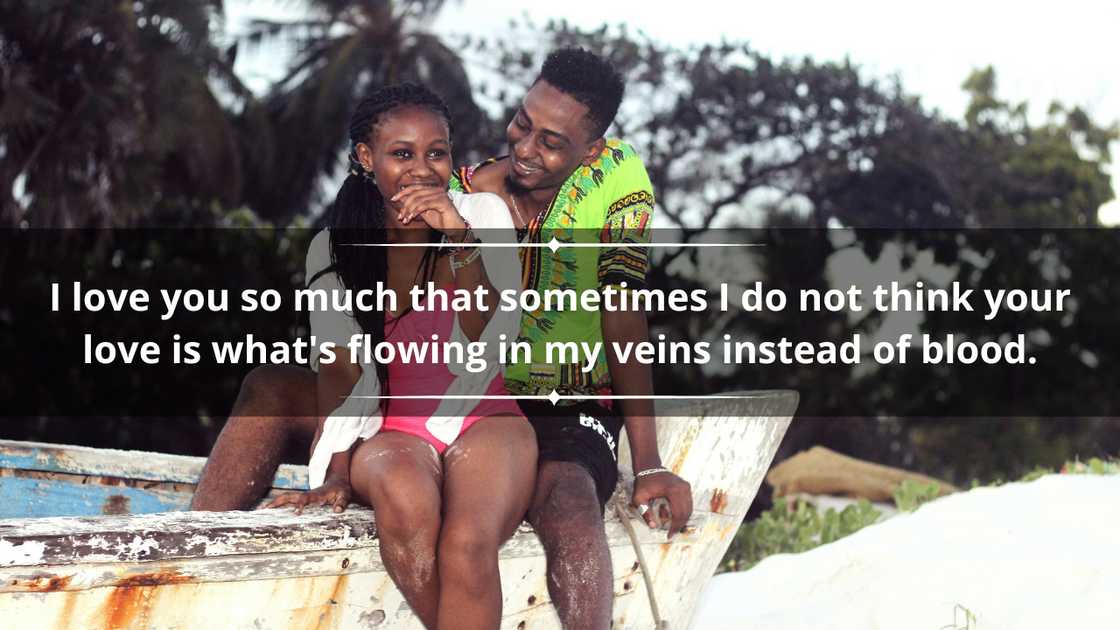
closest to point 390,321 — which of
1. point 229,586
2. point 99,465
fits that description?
point 229,586

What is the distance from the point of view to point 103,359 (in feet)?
31.1

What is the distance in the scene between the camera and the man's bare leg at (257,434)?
307 cm

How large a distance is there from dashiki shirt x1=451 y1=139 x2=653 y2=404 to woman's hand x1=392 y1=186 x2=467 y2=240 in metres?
0.49

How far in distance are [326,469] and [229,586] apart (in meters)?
0.36

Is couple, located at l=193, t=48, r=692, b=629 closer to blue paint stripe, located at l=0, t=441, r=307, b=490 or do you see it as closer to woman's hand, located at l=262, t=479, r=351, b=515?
woman's hand, located at l=262, t=479, r=351, b=515

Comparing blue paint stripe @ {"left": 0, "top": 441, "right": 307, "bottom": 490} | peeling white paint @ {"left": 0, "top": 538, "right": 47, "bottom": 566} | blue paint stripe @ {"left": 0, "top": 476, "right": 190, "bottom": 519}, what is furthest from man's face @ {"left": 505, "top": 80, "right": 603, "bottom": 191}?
blue paint stripe @ {"left": 0, "top": 476, "right": 190, "bottom": 519}

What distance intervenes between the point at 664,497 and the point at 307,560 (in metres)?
0.91

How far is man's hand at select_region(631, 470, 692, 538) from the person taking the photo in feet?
9.82

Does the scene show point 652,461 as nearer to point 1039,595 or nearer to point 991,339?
point 1039,595

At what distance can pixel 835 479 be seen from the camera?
944 centimetres

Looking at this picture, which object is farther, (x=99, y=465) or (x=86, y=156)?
(x=86, y=156)

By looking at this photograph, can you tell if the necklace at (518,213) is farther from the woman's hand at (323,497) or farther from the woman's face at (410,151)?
the woman's hand at (323,497)

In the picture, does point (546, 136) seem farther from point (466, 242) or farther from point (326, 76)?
point (326, 76)

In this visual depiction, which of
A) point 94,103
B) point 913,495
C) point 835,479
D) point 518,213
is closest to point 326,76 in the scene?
point 94,103
